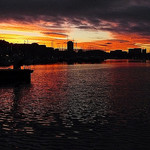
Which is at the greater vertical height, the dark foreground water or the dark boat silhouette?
the dark boat silhouette

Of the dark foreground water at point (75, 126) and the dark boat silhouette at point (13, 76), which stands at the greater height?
the dark boat silhouette at point (13, 76)

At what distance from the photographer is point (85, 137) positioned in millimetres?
18906

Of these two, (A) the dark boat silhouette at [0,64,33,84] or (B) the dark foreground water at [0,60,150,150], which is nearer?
(B) the dark foreground water at [0,60,150,150]

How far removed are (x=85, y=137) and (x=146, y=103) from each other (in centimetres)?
1732

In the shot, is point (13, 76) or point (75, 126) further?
point (13, 76)

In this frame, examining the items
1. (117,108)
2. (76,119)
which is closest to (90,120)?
(76,119)

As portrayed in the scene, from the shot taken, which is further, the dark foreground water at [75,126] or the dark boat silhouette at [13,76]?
the dark boat silhouette at [13,76]

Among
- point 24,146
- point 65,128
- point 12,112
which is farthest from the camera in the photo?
point 12,112

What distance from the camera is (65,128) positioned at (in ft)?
70.3

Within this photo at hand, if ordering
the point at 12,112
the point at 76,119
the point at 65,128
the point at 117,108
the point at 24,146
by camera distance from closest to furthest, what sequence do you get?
the point at 24,146 → the point at 65,128 → the point at 76,119 → the point at 12,112 → the point at 117,108

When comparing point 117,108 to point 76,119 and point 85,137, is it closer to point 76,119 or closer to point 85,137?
point 76,119

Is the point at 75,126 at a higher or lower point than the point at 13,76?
lower

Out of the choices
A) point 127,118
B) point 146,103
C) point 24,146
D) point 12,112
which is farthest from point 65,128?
point 146,103

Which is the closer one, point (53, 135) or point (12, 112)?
point (53, 135)
